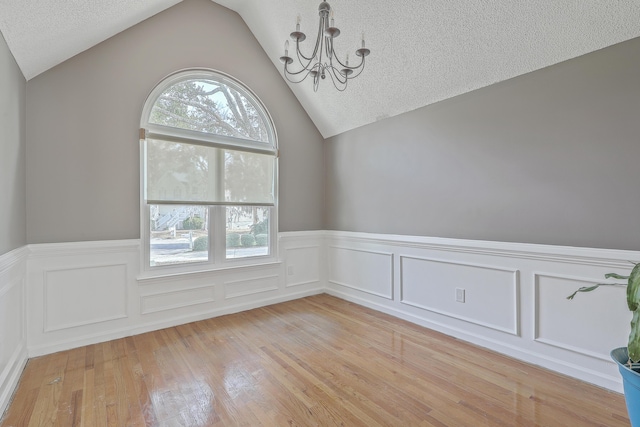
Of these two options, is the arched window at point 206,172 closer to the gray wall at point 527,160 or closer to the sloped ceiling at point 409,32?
the sloped ceiling at point 409,32

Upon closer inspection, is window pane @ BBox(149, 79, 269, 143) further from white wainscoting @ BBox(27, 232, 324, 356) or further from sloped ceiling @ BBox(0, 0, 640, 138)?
white wainscoting @ BBox(27, 232, 324, 356)

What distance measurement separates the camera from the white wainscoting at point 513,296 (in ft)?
6.70

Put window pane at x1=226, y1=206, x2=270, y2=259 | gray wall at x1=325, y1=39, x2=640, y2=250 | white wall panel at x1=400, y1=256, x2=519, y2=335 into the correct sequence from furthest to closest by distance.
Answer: window pane at x1=226, y1=206, x2=270, y2=259 → white wall panel at x1=400, y1=256, x2=519, y2=335 → gray wall at x1=325, y1=39, x2=640, y2=250

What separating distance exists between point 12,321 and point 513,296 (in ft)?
12.3

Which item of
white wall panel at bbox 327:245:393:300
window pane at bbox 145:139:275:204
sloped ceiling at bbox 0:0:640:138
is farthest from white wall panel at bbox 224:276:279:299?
sloped ceiling at bbox 0:0:640:138

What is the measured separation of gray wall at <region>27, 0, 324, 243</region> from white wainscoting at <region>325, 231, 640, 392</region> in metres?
2.70

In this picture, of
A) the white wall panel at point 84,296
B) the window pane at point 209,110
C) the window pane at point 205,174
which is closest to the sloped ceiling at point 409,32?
the window pane at point 209,110

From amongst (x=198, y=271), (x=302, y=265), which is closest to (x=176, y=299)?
(x=198, y=271)

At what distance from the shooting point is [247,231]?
3.74 meters

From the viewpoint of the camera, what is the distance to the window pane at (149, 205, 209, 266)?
310cm

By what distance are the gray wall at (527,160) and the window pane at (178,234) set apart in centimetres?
203

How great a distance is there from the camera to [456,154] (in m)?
2.86

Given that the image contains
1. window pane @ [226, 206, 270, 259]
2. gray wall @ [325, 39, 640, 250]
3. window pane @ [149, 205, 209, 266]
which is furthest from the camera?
window pane @ [226, 206, 270, 259]

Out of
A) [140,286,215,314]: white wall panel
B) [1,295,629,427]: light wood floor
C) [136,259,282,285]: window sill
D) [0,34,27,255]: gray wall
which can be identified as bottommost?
[1,295,629,427]: light wood floor
